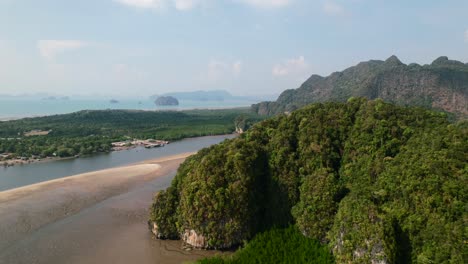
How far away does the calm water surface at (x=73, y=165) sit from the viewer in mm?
47625

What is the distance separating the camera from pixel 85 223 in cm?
3209

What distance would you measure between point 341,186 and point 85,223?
2288 centimetres

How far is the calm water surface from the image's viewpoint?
47625mm

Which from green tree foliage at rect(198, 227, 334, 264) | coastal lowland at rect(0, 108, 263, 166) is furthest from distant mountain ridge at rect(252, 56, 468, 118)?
green tree foliage at rect(198, 227, 334, 264)

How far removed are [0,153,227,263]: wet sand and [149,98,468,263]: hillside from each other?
2554 mm

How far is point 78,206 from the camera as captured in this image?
36.2 metres

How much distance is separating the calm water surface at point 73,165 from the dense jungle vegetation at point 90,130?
5.16 m

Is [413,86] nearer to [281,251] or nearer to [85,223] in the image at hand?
[281,251]

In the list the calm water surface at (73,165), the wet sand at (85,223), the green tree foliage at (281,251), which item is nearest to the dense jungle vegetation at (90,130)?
the calm water surface at (73,165)

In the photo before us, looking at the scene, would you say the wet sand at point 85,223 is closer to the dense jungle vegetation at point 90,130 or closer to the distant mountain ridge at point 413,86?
the dense jungle vegetation at point 90,130

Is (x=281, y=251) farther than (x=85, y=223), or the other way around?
(x=85, y=223)

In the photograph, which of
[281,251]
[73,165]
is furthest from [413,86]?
[281,251]

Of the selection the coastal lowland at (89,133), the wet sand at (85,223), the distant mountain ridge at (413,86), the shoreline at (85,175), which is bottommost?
the wet sand at (85,223)

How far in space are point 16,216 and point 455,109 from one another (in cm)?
8466
